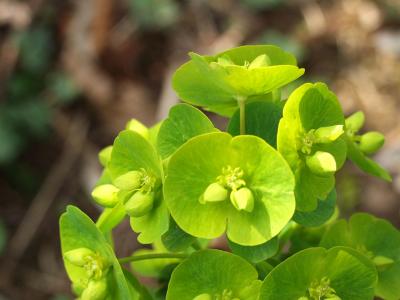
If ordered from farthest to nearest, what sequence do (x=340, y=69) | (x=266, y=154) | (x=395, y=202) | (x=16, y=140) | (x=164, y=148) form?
1. (x=340, y=69)
2. (x=16, y=140)
3. (x=395, y=202)
4. (x=164, y=148)
5. (x=266, y=154)

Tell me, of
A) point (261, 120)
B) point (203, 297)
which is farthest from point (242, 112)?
point (203, 297)

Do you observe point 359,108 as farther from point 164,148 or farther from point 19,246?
point 164,148

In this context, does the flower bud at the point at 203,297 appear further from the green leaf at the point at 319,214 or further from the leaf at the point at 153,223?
the green leaf at the point at 319,214

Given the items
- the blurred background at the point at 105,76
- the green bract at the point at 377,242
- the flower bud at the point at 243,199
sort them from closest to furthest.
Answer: the flower bud at the point at 243,199, the green bract at the point at 377,242, the blurred background at the point at 105,76

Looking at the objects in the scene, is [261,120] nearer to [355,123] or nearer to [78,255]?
[355,123]

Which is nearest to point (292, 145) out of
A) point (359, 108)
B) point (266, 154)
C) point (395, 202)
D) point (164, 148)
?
point (266, 154)

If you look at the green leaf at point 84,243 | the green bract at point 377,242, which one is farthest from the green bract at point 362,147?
the green leaf at point 84,243

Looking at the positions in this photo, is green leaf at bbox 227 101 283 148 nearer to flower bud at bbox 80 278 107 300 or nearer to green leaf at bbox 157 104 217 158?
green leaf at bbox 157 104 217 158

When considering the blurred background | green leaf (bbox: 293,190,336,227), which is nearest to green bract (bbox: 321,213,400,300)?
green leaf (bbox: 293,190,336,227)
